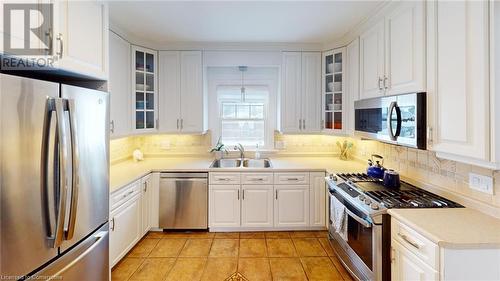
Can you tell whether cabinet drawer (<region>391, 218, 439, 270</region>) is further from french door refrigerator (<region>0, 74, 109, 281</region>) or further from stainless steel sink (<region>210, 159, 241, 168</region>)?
stainless steel sink (<region>210, 159, 241, 168</region>)

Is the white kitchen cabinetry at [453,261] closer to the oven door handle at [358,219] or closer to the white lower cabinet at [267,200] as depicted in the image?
the oven door handle at [358,219]

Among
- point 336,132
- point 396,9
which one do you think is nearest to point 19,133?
point 396,9

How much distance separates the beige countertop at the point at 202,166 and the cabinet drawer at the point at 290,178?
69 mm

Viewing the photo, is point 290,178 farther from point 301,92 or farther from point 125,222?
point 125,222

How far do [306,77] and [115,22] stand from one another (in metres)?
2.46

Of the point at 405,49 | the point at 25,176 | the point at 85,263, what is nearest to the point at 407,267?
the point at 405,49

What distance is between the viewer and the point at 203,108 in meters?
3.75

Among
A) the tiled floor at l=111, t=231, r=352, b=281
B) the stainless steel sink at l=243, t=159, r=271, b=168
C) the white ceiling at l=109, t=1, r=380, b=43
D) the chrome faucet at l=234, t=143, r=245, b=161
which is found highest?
the white ceiling at l=109, t=1, r=380, b=43

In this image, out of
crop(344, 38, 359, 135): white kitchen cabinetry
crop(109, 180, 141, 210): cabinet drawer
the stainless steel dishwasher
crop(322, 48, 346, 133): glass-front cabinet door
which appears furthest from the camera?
crop(322, 48, 346, 133): glass-front cabinet door

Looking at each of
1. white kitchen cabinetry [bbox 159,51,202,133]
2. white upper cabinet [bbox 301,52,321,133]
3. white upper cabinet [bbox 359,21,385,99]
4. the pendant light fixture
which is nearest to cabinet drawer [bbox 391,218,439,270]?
white upper cabinet [bbox 359,21,385,99]

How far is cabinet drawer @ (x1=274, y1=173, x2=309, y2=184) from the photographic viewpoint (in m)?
3.38

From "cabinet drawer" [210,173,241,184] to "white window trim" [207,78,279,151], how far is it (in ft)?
2.81

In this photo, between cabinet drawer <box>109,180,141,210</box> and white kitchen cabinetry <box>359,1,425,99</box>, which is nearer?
white kitchen cabinetry <box>359,1,425,99</box>

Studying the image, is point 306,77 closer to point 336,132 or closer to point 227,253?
point 336,132
